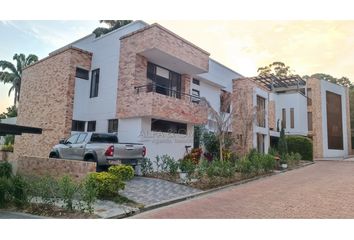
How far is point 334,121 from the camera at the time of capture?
30.2 meters

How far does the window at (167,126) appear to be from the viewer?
14484mm

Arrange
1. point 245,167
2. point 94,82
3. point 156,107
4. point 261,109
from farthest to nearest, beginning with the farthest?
1. point 261,109
2. point 94,82
3. point 245,167
4. point 156,107

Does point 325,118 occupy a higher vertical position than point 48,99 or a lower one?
higher

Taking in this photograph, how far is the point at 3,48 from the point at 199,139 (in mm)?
11136

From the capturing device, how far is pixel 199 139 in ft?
60.6

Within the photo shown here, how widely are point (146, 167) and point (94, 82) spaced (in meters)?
5.85

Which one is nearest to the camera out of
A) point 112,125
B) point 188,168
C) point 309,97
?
point 188,168

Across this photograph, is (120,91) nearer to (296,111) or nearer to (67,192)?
(67,192)

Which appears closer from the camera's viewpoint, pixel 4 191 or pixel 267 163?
pixel 4 191

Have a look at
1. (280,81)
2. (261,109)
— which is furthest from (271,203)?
(280,81)

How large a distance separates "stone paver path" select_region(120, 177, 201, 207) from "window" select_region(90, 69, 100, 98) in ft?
19.4

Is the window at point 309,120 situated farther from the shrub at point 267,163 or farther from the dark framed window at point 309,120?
the shrub at point 267,163
